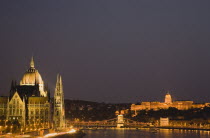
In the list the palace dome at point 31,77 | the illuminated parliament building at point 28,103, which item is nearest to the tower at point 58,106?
the illuminated parliament building at point 28,103

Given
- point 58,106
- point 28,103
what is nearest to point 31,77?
point 28,103

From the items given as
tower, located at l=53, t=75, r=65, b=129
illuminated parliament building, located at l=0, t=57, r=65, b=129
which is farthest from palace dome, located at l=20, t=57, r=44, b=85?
tower, located at l=53, t=75, r=65, b=129

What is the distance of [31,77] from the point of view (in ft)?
419

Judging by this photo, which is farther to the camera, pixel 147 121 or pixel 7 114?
pixel 147 121

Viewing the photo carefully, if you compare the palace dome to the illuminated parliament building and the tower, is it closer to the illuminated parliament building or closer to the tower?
the illuminated parliament building

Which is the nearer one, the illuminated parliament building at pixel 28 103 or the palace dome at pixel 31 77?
the illuminated parliament building at pixel 28 103

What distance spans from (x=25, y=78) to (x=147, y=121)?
227 feet

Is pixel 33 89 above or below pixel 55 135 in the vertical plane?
above

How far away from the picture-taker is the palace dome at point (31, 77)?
12702 centimetres

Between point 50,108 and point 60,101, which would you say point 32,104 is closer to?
point 50,108

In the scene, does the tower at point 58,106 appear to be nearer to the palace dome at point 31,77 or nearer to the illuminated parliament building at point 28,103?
the illuminated parliament building at point 28,103

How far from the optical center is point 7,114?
117 m

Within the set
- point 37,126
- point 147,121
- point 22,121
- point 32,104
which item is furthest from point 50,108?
point 147,121

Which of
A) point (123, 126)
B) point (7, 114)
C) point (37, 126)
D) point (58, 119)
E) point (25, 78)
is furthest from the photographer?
point (123, 126)
